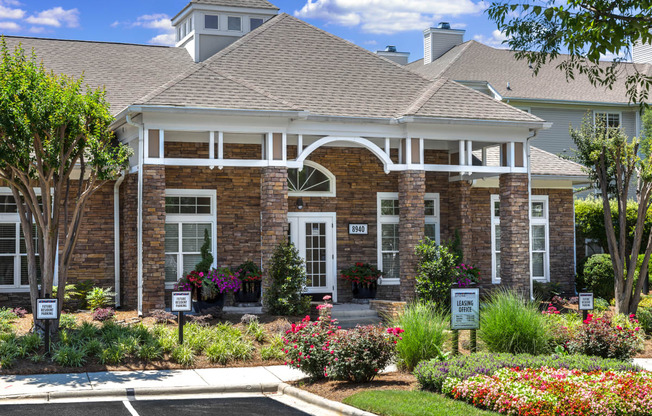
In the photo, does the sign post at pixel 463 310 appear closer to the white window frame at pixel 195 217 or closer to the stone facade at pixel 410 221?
the stone facade at pixel 410 221

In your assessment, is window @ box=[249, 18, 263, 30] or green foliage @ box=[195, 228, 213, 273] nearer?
green foliage @ box=[195, 228, 213, 273]

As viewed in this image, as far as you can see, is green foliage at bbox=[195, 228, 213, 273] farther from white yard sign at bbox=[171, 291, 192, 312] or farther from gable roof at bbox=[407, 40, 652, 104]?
gable roof at bbox=[407, 40, 652, 104]

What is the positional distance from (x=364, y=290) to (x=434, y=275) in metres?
2.30

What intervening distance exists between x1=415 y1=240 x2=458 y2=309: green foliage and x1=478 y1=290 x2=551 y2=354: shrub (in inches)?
176

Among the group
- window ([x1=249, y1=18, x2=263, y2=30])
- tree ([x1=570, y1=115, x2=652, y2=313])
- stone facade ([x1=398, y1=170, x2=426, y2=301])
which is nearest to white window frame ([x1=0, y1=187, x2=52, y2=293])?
Result: stone facade ([x1=398, y1=170, x2=426, y2=301])

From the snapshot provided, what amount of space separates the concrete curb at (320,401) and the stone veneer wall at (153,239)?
5.37 m

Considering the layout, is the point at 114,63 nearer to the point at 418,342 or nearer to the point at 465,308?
the point at 418,342

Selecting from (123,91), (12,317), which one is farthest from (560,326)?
(123,91)

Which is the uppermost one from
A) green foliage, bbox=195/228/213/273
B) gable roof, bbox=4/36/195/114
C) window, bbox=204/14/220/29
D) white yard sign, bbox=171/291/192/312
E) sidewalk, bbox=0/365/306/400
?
window, bbox=204/14/220/29

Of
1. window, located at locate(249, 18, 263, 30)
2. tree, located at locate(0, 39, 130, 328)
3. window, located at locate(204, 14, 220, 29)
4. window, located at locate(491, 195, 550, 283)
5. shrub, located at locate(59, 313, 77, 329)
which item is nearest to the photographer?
tree, located at locate(0, 39, 130, 328)

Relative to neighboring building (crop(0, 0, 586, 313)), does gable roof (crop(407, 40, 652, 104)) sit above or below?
above

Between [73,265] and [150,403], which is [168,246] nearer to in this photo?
[73,265]

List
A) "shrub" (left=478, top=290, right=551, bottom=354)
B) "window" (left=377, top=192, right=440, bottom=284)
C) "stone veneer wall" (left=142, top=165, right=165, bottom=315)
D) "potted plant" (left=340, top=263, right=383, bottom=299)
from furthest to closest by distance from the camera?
"window" (left=377, top=192, right=440, bottom=284) → "potted plant" (left=340, top=263, right=383, bottom=299) → "stone veneer wall" (left=142, top=165, right=165, bottom=315) → "shrub" (left=478, top=290, right=551, bottom=354)

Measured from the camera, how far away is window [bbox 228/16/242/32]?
22297 mm
